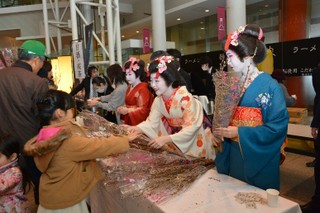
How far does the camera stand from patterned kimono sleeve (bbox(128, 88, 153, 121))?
3094mm

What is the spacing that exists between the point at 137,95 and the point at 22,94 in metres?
1.20

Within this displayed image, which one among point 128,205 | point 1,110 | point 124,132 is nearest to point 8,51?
point 1,110

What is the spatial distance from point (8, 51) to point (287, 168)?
172 inches

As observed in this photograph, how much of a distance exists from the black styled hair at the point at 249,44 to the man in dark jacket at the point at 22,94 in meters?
1.69

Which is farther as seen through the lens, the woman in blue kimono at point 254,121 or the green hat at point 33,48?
the green hat at point 33,48

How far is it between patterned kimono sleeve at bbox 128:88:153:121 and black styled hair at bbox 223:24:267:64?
62.5 inches

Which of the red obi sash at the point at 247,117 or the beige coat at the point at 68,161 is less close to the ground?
the red obi sash at the point at 247,117

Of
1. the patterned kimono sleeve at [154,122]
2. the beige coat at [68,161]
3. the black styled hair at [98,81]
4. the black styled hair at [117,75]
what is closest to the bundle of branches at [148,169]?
the beige coat at [68,161]

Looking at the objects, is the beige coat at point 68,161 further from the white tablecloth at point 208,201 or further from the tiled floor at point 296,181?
the tiled floor at point 296,181

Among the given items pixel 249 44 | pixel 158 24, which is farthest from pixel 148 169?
pixel 158 24

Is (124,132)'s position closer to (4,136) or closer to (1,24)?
(4,136)

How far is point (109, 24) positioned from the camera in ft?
21.0

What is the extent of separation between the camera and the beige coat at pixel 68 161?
1.64 metres

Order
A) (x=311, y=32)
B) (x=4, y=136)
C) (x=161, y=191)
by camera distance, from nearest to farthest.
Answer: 1. (x=161, y=191)
2. (x=4, y=136)
3. (x=311, y=32)
